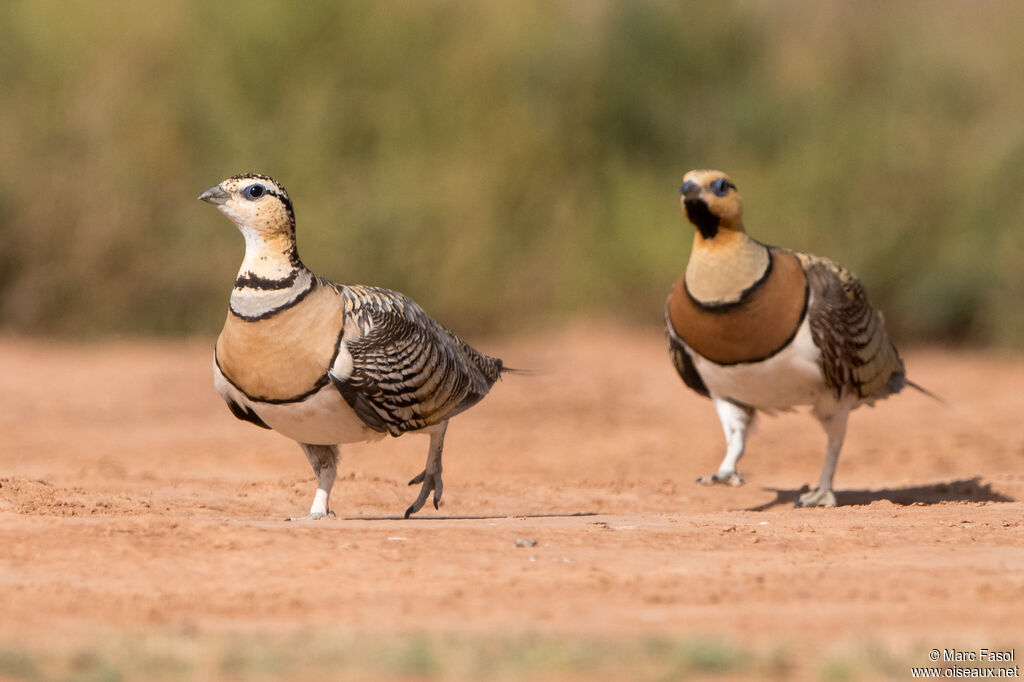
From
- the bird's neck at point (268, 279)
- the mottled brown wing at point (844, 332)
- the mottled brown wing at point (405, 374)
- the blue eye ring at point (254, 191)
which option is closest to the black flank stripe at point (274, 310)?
the bird's neck at point (268, 279)

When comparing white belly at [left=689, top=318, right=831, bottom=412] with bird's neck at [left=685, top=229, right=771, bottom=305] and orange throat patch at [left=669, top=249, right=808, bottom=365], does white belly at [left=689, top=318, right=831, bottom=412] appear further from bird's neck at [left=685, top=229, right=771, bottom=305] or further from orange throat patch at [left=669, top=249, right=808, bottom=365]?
bird's neck at [left=685, top=229, right=771, bottom=305]

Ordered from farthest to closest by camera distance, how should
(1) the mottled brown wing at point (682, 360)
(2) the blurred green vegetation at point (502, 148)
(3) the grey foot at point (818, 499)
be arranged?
(2) the blurred green vegetation at point (502, 148)
(1) the mottled brown wing at point (682, 360)
(3) the grey foot at point (818, 499)

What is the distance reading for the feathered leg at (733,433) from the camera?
29.2 ft

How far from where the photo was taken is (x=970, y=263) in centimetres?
1631

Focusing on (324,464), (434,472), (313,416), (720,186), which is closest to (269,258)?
(313,416)

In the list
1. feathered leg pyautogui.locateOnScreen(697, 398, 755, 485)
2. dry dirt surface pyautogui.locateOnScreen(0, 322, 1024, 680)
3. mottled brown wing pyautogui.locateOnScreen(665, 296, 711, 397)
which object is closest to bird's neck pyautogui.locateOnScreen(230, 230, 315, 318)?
dry dirt surface pyautogui.locateOnScreen(0, 322, 1024, 680)

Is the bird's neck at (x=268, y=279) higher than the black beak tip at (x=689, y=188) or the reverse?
the reverse

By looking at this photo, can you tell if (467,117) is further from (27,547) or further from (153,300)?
(27,547)

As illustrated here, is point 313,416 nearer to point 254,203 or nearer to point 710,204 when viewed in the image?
point 254,203

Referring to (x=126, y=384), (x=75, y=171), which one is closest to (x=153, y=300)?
(x=75, y=171)

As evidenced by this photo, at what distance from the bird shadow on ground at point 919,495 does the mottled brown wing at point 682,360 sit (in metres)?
0.75

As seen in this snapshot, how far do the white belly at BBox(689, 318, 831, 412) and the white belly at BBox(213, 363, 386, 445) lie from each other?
7.38ft

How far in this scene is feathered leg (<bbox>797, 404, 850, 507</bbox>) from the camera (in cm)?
798

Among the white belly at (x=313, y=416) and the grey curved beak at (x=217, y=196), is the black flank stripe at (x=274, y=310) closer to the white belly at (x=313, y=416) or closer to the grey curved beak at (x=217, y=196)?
the white belly at (x=313, y=416)
